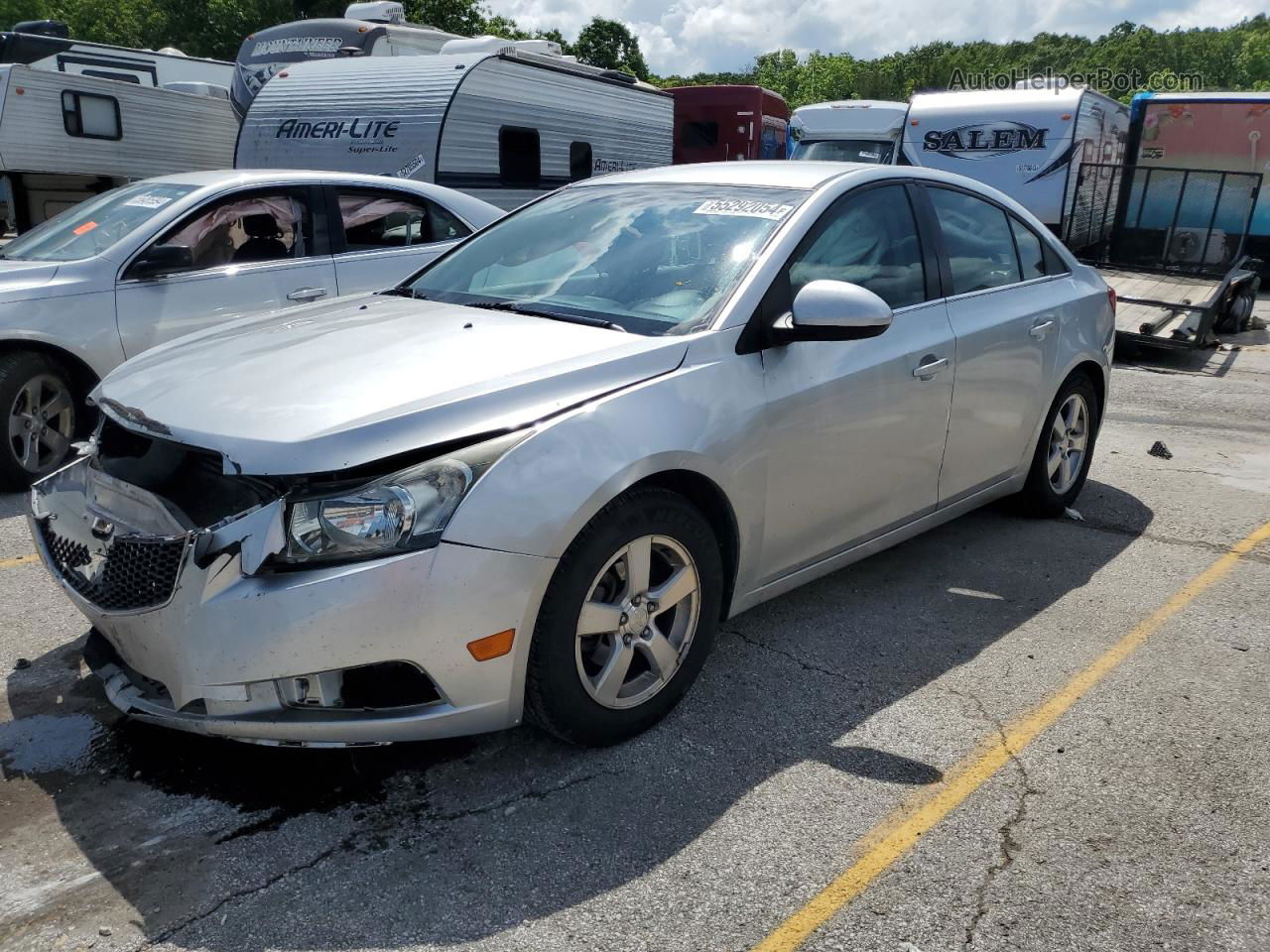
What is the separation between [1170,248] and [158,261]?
41.0 ft

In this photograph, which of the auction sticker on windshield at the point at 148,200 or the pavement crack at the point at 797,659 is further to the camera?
the auction sticker on windshield at the point at 148,200

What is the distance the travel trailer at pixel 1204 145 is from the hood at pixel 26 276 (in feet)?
45.0

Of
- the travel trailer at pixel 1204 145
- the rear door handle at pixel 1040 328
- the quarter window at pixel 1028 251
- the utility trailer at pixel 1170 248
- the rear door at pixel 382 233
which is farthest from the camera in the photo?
the travel trailer at pixel 1204 145

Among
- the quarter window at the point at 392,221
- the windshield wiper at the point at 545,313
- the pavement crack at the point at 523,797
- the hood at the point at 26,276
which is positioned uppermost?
the windshield wiper at the point at 545,313

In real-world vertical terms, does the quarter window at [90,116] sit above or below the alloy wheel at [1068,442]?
above

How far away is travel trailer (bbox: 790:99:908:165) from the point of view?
17812mm

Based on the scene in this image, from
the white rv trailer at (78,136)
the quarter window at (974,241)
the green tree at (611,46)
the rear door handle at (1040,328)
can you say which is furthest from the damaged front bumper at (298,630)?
the green tree at (611,46)

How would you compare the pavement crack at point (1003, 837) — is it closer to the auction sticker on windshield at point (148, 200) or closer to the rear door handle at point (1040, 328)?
the rear door handle at point (1040, 328)

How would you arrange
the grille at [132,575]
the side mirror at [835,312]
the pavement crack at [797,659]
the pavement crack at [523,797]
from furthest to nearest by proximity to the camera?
1. the pavement crack at [797,659]
2. the side mirror at [835,312]
3. the pavement crack at [523,797]
4. the grille at [132,575]

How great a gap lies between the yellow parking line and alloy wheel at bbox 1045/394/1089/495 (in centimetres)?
112

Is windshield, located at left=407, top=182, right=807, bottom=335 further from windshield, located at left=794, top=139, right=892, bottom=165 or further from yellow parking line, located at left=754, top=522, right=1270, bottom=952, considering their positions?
windshield, located at left=794, top=139, right=892, bottom=165

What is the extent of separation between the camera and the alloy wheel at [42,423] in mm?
5801

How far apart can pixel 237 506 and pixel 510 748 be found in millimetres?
1092

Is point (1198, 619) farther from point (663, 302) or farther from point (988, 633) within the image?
point (663, 302)
